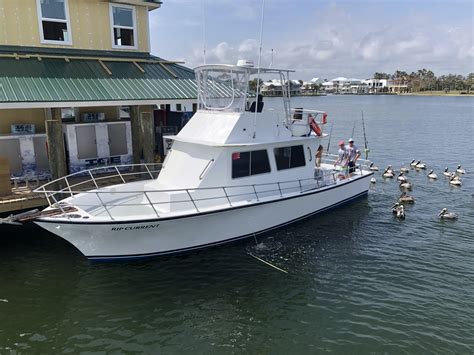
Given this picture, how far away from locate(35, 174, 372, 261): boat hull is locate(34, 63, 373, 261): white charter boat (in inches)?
1.0

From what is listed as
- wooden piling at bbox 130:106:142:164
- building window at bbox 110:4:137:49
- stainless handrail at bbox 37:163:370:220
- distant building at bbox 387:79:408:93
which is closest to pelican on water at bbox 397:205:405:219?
stainless handrail at bbox 37:163:370:220

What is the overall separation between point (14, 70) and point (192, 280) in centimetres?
907

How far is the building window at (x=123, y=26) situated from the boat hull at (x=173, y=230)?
9.08 m

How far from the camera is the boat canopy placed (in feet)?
38.8

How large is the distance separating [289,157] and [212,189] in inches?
129

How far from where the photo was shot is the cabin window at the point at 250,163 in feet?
37.8

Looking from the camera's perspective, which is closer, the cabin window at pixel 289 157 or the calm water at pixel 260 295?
the calm water at pixel 260 295

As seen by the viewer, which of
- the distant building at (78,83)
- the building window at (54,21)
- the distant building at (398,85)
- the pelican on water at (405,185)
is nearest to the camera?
the distant building at (78,83)

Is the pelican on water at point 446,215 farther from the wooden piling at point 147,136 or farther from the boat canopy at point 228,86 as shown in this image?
the wooden piling at point 147,136

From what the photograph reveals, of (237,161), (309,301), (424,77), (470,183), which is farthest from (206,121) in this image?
(424,77)

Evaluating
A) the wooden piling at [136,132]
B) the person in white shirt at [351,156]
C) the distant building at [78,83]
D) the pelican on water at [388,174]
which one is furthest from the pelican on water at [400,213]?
the wooden piling at [136,132]

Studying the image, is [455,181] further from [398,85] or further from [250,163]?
[398,85]

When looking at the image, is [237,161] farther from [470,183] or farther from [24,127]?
[470,183]

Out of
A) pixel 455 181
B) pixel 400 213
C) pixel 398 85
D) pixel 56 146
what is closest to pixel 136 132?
pixel 56 146
